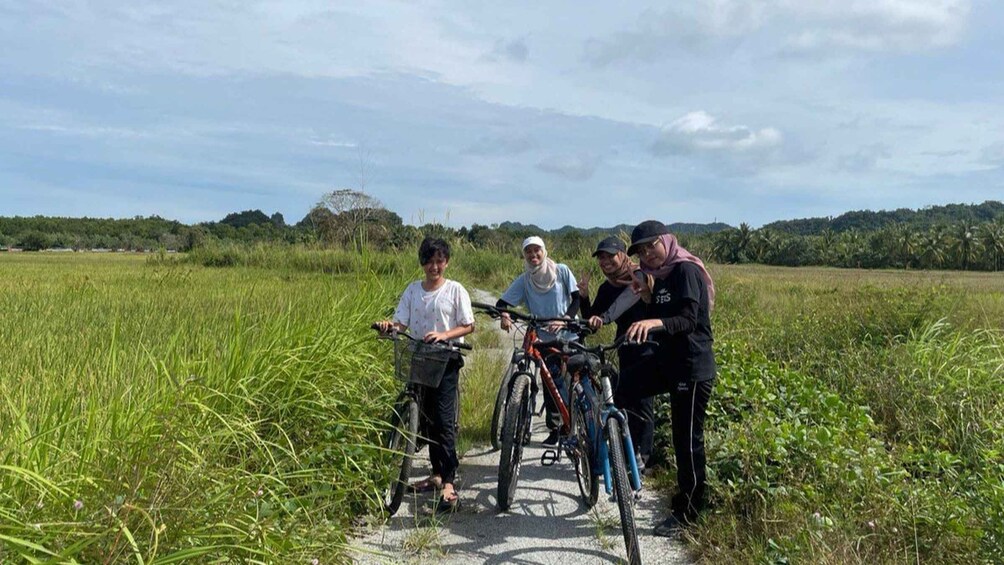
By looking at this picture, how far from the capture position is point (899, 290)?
9758mm

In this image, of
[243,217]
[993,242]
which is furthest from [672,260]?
[993,242]

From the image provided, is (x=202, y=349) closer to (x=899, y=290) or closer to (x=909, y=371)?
(x=909, y=371)

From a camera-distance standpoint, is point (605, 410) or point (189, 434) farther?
point (605, 410)

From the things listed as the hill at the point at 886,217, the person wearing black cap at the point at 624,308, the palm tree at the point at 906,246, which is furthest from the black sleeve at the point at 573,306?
the hill at the point at 886,217

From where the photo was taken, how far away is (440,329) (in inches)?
167

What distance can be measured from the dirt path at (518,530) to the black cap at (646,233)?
1639 mm

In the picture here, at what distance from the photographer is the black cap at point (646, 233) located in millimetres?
3748

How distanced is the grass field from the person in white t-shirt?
44cm

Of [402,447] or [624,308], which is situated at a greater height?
[624,308]

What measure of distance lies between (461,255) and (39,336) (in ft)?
48.5

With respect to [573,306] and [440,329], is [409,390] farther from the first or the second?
[573,306]

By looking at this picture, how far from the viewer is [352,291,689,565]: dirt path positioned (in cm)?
348

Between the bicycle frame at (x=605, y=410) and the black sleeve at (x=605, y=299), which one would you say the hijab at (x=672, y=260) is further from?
the black sleeve at (x=605, y=299)

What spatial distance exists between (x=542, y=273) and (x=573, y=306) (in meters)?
0.38
